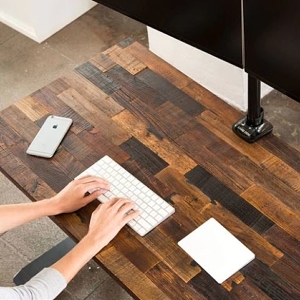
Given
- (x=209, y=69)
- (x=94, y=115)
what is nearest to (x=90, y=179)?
(x=94, y=115)

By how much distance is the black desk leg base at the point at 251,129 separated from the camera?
5.28ft

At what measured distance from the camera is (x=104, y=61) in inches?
73.8

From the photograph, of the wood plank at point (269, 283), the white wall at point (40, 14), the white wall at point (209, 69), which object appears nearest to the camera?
the wood plank at point (269, 283)

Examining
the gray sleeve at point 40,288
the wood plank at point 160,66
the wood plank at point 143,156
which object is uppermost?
the wood plank at point 160,66

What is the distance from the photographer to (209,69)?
241 cm

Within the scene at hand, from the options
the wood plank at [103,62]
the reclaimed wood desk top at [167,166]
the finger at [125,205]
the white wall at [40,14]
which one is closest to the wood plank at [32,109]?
the reclaimed wood desk top at [167,166]

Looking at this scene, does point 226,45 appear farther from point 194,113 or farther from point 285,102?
point 285,102

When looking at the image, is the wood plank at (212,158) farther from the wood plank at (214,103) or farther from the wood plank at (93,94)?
the wood plank at (93,94)

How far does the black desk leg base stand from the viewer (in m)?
1.61

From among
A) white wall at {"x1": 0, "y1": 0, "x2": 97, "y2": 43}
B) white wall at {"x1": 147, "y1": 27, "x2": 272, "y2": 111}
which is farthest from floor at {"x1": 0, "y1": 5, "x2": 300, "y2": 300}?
white wall at {"x1": 147, "y1": 27, "x2": 272, "y2": 111}

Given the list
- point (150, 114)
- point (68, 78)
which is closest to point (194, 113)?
point (150, 114)

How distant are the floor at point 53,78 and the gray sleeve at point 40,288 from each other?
63cm

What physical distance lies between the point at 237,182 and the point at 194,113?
26 centimetres

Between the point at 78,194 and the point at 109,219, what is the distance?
113 millimetres
